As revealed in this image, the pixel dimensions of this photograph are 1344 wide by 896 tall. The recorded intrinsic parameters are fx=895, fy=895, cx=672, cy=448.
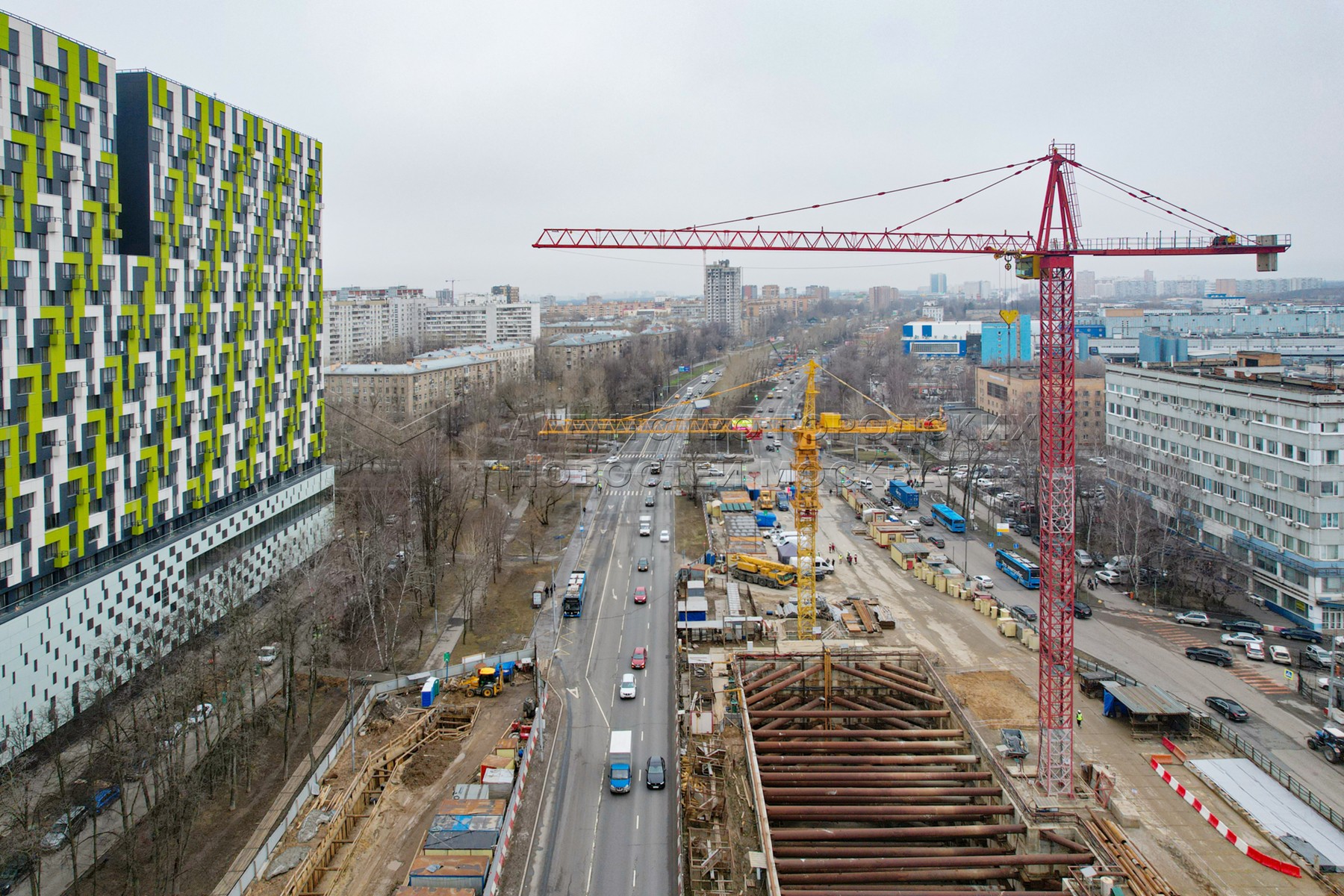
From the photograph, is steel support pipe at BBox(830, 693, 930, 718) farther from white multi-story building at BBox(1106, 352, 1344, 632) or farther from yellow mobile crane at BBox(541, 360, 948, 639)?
white multi-story building at BBox(1106, 352, 1344, 632)

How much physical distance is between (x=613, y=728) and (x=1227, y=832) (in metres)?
13.5

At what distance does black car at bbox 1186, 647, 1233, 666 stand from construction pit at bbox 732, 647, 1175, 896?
28.4 ft

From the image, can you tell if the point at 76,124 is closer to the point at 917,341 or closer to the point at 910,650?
the point at 910,650

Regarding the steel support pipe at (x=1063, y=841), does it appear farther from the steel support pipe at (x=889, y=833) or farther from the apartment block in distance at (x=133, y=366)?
the apartment block in distance at (x=133, y=366)

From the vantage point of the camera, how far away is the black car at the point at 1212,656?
87.2 feet

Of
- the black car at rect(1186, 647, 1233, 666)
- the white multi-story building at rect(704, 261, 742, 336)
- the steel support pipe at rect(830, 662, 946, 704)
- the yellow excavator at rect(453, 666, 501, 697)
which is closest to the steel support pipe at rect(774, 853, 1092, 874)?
the steel support pipe at rect(830, 662, 946, 704)

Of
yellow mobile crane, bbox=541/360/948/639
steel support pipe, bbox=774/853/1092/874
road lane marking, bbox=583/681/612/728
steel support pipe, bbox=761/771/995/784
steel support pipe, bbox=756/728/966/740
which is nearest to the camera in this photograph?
steel support pipe, bbox=774/853/1092/874

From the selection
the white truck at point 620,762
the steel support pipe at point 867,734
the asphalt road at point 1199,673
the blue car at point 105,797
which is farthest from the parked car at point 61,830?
the asphalt road at point 1199,673

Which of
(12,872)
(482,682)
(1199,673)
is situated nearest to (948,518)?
(1199,673)

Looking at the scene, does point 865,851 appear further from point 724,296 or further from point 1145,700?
point 724,296

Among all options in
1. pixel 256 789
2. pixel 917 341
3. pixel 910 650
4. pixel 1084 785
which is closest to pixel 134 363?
pixel 256 789

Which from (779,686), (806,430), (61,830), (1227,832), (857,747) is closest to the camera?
(61,830)

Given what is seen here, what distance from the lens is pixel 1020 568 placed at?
3478 cm

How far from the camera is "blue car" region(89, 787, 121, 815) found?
1905cm
